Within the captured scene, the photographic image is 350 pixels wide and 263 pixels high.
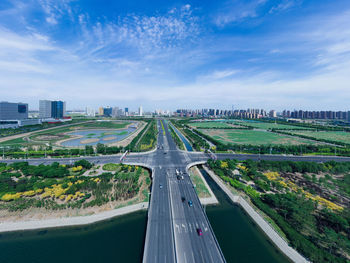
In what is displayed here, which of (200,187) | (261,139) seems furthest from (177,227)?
(261,139)

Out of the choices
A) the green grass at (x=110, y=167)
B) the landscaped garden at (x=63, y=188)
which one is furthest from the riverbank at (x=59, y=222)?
the green grass at (x=110, y=167)

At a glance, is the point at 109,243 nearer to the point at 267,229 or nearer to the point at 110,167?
the point at 110,167

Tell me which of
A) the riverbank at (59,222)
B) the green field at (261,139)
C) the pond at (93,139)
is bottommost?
the riverbank at (59,222)

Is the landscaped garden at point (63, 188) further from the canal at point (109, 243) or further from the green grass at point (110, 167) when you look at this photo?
the canal at point (109, 243)

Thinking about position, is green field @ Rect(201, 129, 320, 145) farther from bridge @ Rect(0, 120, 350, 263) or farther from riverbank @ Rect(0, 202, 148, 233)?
riverbank @ Rect(0, 202, 148, 233)

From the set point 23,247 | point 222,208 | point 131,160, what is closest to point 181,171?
point 222,208

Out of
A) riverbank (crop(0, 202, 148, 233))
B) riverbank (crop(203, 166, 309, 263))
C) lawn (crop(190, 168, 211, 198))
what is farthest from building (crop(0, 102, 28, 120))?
riverbank (crop(203, 166, 309, 263))

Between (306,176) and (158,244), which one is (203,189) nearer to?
(158,244)
